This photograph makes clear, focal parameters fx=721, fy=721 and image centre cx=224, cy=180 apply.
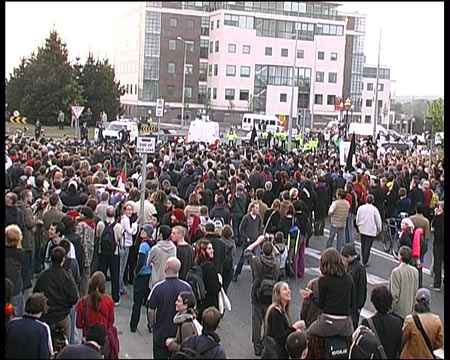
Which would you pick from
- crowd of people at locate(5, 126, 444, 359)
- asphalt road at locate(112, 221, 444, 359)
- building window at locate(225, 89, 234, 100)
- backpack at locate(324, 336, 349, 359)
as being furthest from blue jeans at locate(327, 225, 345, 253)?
building window at locate(225, 89, 234, 100)

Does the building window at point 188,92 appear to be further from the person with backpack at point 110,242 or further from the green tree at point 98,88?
the person with backpack at point 110,242

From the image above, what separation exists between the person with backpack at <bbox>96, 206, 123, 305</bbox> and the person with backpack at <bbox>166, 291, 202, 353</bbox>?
3.69 m

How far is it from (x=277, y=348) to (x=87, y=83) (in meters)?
51.4

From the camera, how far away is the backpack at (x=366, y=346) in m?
7.06

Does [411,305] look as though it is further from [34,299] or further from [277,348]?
[34,299]

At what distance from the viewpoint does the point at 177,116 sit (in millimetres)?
72188

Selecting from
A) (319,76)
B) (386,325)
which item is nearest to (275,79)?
(319,76)

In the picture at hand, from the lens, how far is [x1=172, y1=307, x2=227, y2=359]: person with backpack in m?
6.45

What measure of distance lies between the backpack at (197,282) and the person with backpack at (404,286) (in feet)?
8.09

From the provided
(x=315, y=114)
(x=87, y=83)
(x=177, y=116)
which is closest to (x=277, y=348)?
(x=87, y=83)

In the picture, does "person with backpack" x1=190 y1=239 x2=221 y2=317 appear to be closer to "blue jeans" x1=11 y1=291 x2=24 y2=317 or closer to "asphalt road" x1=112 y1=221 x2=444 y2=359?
"asphalt road" x1=112 y1=221 x2=444 y2=359

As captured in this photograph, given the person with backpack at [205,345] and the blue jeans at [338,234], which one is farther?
the blue jeans at [338,234]

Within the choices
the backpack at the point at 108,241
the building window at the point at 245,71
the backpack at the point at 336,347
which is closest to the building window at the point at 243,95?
the building window at the point at 245,71

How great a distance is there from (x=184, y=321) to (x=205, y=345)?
0.88 metres
